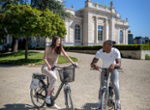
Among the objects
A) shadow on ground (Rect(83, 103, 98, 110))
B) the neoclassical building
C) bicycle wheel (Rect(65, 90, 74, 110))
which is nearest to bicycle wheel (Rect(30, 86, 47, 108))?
bicycle wheel (Rect(65, 90, 74, 110))

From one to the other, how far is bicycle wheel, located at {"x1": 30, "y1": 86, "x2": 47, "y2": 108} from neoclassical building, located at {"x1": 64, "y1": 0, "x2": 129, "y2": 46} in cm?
2583

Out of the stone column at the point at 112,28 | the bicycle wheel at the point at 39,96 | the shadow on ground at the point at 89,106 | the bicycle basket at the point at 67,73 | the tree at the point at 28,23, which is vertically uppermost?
the stone column at the point at 112,28

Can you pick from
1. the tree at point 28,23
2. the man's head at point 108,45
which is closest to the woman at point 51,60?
the man's head at point 108,45

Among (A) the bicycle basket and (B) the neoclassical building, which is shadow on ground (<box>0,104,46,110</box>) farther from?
(B) the neoclassical building

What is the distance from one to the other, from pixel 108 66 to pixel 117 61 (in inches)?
8.8

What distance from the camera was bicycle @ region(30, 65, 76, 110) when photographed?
11.5 ft

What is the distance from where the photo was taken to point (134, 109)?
13.8ft

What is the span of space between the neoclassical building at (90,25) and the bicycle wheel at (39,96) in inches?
1017

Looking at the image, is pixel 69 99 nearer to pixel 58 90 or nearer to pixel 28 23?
pixel 58 90

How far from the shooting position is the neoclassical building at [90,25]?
31.2 m

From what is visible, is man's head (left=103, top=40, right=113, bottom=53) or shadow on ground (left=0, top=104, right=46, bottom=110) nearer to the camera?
man's head (left=103, top=40, right=113, bottom=53)

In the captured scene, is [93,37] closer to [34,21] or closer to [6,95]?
[34,21]

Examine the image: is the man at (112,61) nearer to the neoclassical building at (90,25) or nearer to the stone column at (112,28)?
the neoclassical building at (90,25)

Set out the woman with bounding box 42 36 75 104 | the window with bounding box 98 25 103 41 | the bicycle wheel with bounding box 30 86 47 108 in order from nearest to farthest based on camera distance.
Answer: the woman with bounding box 42 36 75 104
the bicycle wheel with bounding box 30 86 47 108
the window with bounding box 98 25 103 41
